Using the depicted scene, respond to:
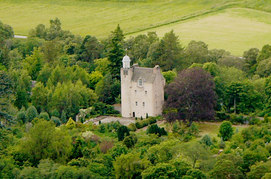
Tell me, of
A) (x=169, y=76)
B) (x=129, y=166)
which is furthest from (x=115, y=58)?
(x=129, y=166)

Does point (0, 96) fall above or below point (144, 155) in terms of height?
above

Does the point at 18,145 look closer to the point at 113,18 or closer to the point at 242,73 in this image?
the point at 242,73

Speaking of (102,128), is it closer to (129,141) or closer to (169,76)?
(129,141)

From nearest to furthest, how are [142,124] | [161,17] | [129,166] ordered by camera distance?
[129,166]
[142,124]
[161,17]

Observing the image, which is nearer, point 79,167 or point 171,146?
point 79,167

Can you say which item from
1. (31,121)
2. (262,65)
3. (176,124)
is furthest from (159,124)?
(262,65)

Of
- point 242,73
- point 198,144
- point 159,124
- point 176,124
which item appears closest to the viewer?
point 198,144

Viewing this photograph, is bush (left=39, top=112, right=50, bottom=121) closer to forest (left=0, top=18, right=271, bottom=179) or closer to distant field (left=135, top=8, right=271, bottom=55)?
forest (left=0, top=18, right=271, bottom=179)

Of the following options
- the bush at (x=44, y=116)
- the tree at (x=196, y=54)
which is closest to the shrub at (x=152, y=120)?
the bush at (x=44, y=116)

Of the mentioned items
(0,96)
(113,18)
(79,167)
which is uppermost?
(113,18)
